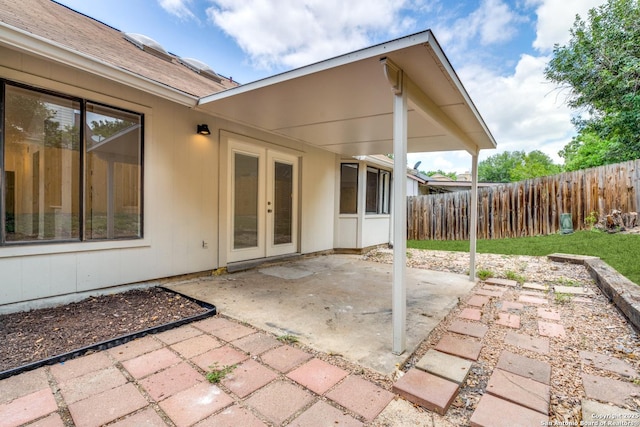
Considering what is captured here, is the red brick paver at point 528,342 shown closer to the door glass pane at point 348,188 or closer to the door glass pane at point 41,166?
the door glass pane at point 41,166

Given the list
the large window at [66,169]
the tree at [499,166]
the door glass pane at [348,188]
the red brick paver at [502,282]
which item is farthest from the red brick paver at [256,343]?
the tree at [499,166]

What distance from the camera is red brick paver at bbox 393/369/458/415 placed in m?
1.75

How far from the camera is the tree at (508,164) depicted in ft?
106

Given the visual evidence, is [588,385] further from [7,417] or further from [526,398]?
[7,417]

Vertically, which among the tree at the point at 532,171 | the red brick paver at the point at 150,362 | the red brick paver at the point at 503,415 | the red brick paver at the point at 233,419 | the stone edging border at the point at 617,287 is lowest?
the red brick paver at the point at 503,415

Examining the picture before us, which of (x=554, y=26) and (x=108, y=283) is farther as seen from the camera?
(x=554, y=26)

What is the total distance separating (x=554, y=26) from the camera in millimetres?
10750

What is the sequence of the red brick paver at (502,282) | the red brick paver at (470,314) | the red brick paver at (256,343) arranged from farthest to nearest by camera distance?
the red brick paver at (502,282)
the red brick paver at (470,314)
the red brick paver at (256,343)

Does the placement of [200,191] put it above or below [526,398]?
above

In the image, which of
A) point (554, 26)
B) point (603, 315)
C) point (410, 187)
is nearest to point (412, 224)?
point (410, 187)

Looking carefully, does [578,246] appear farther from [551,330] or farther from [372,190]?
[551,330]

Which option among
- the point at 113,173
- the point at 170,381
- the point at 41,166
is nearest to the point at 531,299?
the point at 170,381

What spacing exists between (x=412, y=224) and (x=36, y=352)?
33.0ft

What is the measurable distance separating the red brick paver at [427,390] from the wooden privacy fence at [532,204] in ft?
27.8
